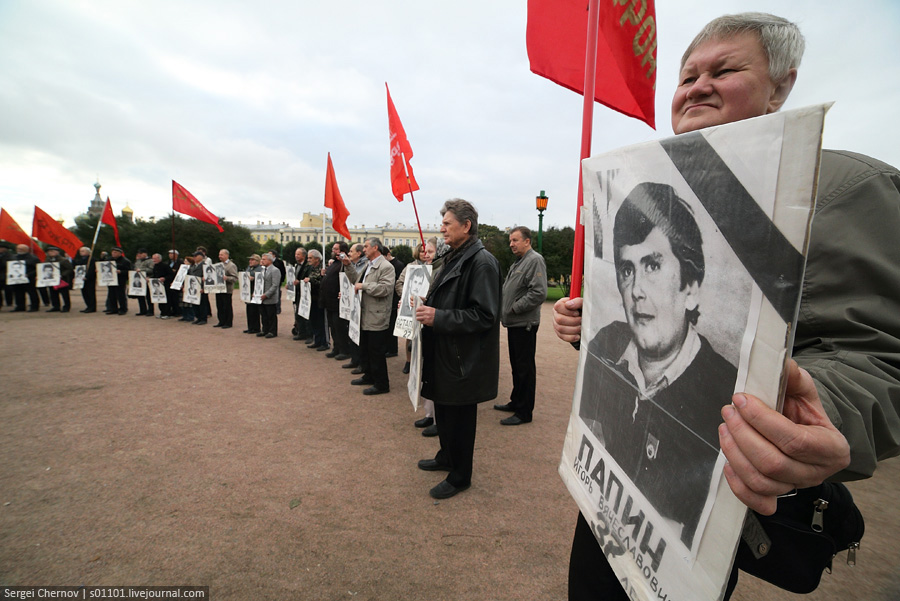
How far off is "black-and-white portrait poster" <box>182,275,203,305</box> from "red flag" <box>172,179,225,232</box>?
1757 millimetres

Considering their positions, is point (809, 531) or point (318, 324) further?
point (318, 324)

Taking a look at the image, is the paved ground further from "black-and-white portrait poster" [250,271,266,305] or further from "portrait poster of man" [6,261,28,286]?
"portrait poster of man" [6,261,28,286]

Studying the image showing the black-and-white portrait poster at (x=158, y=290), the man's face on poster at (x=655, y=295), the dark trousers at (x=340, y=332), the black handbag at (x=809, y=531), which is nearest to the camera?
the man's face on poster at (x=655, y=295)

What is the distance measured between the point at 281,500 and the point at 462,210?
2.80 meters

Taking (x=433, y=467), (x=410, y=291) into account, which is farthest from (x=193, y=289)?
(x=433, y=467)

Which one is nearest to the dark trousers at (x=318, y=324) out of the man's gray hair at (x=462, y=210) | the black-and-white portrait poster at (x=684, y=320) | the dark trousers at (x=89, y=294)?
the man's gray hair at (x=462, y=210)

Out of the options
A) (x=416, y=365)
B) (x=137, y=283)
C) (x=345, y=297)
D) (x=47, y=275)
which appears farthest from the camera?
(x=137, y=283)

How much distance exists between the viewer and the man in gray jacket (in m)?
4.93

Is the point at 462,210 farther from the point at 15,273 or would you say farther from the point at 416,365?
the point at 15,273

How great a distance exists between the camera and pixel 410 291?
5129mm

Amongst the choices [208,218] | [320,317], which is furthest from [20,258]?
[320,317]

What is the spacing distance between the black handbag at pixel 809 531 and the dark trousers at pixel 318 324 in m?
8.96

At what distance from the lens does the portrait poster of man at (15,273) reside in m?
13.1

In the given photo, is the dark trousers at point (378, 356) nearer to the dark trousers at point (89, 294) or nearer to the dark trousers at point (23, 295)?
the dark trousers at point (89, 294)
